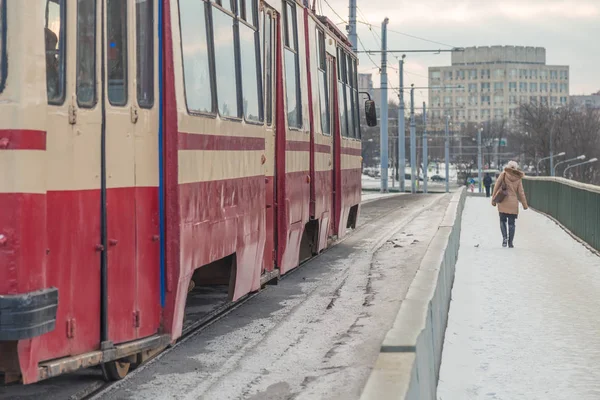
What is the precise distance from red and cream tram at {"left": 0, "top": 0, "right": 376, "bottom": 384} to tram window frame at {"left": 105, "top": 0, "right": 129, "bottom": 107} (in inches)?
0.5

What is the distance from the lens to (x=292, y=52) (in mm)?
13250

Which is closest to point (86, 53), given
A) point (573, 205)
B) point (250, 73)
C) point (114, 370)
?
point (114, 370)

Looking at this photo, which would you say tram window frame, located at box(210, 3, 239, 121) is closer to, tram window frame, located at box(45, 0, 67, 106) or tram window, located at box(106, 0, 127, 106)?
tram window, located at box(106, 0, 127, 106)

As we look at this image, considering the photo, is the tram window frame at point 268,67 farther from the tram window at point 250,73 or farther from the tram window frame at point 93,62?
the tram window frame at point 93,62

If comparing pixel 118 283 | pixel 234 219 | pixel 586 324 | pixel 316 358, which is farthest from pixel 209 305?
pixel 118 283

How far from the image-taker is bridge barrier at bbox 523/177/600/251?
797 inches

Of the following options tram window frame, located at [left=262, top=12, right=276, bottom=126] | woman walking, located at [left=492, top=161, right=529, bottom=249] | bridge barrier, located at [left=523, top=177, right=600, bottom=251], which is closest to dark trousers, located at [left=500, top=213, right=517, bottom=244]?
woman walking, located at [left=492, top=161, right=529, bottom=249]

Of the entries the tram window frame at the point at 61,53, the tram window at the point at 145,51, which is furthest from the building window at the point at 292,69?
the tram window frame at the point at 61,53

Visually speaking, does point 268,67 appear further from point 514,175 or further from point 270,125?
point 514,175

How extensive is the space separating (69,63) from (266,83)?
4.87 meters

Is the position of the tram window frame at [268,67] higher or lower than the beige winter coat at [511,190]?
higher

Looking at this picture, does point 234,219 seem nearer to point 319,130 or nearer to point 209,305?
point 209,305

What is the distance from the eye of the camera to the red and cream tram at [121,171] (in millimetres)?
6301

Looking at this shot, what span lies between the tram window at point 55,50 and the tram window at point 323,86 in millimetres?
8892
